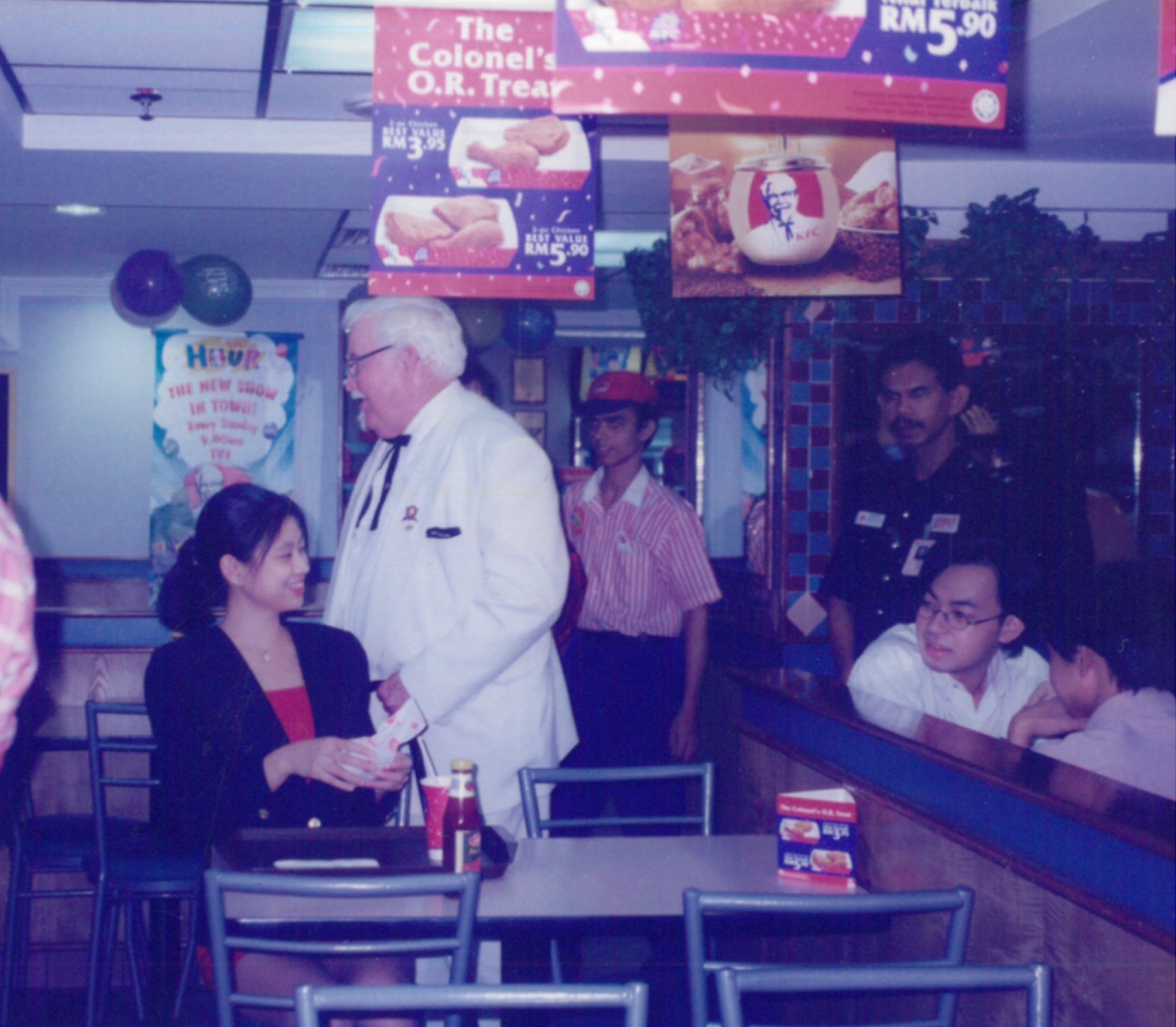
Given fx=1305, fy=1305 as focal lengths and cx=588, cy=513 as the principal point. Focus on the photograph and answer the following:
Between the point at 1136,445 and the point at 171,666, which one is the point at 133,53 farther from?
the point at 1136,445

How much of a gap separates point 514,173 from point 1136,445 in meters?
2.64

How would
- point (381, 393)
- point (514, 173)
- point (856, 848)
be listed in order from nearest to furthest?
point (856, 848), point (381, 393), point (514, 173)

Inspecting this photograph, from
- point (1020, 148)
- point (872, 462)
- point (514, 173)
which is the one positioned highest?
point (1020, 148)

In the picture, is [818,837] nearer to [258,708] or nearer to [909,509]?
[258,708]

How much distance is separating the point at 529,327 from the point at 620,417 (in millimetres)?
2796

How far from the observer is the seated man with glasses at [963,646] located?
2.89 metres

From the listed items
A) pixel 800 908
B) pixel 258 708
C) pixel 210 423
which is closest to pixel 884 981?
pixel 800 908

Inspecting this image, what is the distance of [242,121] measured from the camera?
4512 mm

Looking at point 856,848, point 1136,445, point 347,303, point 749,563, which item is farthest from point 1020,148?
point 347,303

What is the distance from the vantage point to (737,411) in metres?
6.16

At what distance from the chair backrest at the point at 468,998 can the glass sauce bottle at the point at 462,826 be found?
2.50ft

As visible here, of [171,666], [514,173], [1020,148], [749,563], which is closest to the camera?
[171,666]

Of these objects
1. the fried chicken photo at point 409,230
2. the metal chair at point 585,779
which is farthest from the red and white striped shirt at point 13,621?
the fried chicken photo at point 409,230

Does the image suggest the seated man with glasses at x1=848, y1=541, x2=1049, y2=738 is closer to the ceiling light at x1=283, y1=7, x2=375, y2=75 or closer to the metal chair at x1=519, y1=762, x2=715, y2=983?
the metal chair at x1=519, y1=762, x2=715, y2=983
